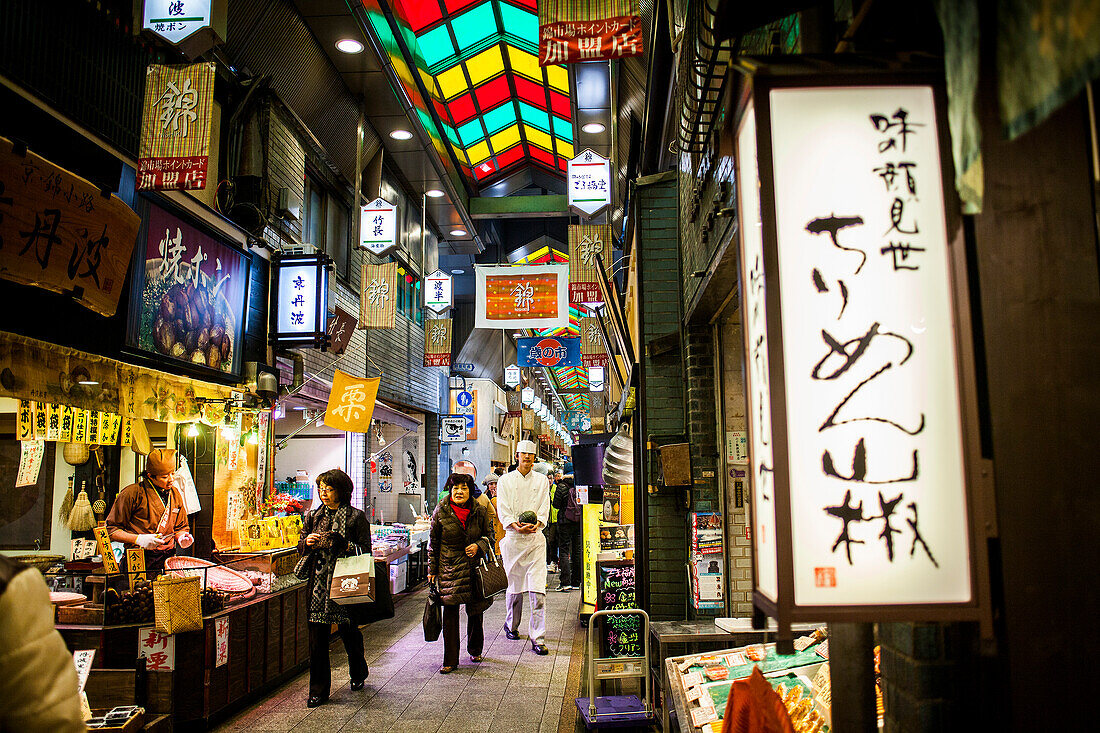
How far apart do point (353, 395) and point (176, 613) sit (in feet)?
13.4

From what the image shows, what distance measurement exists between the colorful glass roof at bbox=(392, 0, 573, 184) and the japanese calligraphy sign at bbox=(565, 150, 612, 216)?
7.86 feet

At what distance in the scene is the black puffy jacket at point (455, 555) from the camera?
7.95 metres

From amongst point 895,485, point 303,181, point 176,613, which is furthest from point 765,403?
point 303,181

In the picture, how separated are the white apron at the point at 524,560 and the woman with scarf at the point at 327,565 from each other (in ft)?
8.14

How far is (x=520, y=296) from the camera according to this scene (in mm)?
11938

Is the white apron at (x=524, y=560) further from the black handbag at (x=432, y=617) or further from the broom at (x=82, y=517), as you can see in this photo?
the broom at (x=82, y=517)

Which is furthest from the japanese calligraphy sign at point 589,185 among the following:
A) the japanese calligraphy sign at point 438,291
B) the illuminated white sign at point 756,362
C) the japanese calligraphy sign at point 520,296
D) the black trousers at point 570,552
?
the illuminated white sign at point 756,362

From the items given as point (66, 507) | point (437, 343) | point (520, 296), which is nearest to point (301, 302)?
point (520, 296)

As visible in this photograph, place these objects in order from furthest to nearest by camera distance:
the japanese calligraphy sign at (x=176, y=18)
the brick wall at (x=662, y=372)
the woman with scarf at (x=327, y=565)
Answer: the brick wall at (x=662, y=372), the woman with scarf at (x=327, y=565), the japanese calligraphy sign at (x=176, y=18)

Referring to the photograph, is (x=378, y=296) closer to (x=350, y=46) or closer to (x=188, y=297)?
(x=350, y=46)

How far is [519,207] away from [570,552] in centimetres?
845

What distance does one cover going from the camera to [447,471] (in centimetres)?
2078

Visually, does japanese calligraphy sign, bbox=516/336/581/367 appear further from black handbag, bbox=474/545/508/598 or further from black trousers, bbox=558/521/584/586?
black handbag, bbox=474/545/508/598

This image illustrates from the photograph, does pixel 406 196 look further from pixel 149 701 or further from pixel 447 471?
pixel 149 701
